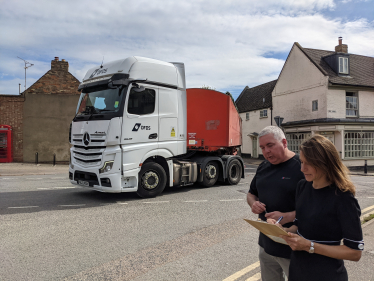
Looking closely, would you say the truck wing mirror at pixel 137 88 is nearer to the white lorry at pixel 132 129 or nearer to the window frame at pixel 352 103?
the white lorry at pixel 132 129

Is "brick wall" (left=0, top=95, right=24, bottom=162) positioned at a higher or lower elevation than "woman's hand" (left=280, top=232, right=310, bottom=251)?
higher

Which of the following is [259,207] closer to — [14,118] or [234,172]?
[234,172]

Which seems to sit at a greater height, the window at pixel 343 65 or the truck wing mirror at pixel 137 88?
the window at pixel 343 65

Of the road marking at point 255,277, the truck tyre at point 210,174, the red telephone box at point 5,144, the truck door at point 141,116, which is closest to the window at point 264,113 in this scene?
the truck tyre at point 210,174

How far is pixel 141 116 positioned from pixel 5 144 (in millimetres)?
15620

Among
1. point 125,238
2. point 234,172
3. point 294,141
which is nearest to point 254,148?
point 294,141

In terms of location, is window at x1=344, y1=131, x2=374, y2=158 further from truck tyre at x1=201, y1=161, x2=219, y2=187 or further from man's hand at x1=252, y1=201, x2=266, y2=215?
man's hand at x1=252, y1=201, x2=266, y2=215

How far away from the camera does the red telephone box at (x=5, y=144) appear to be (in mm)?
19688

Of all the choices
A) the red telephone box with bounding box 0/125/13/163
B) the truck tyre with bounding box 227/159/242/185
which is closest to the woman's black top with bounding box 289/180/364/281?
the truck tyre with bounding box 227/159/242/185

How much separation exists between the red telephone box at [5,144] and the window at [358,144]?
24.0 meters

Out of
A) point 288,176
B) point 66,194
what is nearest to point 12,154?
point 66,194

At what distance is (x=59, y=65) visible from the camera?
21.7 meters

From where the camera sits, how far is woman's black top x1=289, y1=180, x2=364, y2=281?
185 centimetres

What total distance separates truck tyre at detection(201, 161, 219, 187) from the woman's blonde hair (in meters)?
8.58
